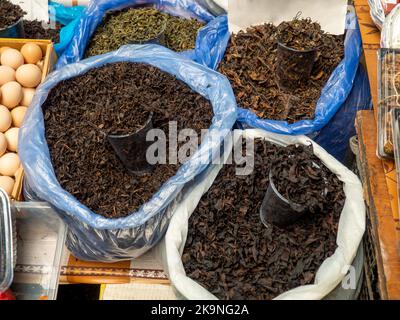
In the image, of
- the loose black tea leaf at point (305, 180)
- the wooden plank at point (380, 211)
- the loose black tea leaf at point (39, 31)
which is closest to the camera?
the wooden plank at point (380, 211)

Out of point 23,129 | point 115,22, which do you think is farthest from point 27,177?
point 115,22

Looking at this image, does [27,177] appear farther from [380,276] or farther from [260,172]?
[380,276]

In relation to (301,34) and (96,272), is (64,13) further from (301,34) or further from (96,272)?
(96,272)

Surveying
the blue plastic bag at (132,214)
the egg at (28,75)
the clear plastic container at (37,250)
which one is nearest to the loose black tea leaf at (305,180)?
the blue plastic bag at (132,214)

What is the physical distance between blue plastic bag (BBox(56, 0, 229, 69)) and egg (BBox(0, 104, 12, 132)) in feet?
1.34

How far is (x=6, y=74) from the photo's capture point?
245cm

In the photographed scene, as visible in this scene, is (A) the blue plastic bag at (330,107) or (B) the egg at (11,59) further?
(B) the egg at (11,59)

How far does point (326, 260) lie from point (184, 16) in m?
1.77

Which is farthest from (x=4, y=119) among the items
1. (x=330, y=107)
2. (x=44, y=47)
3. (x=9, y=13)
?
(x=330, y=107)

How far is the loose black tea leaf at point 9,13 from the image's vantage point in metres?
A: 2.72

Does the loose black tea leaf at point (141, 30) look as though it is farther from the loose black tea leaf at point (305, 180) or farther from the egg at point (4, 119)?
the loose black tea leaf at point (305, 180)

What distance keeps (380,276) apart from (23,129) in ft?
5.23

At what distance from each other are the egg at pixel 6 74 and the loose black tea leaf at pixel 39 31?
0.49 m

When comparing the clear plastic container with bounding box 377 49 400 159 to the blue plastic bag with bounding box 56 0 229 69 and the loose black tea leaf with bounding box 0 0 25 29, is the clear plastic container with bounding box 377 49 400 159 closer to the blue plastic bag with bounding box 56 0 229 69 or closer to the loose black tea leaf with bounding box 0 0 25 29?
the blue plastic bag with bounding box 56 0 229 69
